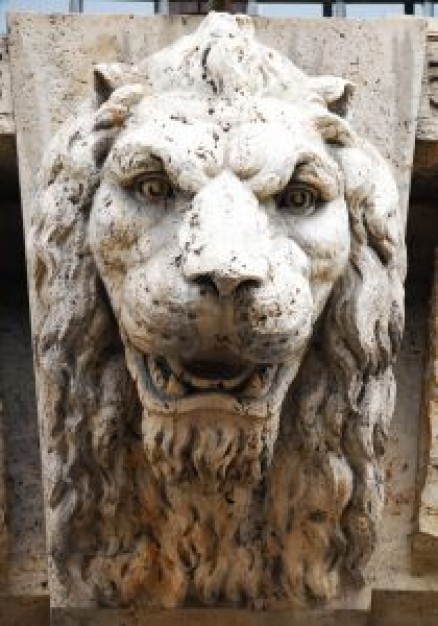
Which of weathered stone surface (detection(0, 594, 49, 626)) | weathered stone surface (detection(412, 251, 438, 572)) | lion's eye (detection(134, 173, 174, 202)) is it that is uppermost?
lion's eye (detection(134, 173, 174, 202))

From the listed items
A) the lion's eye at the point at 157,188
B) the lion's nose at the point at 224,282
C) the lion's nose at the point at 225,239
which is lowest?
the lion's nose at the point at 224,282

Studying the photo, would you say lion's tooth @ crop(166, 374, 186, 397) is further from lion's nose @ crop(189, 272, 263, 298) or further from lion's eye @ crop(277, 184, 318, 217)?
lion's eye @ crop(277, 184, 318, 217)

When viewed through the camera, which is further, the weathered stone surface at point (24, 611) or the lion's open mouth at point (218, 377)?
the weathered stone surface at point (24, 611)

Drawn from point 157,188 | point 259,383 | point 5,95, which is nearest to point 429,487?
point 259,383

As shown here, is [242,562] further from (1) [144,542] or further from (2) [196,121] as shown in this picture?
(2) [196,121]

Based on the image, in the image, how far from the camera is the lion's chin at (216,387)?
319 centimetres

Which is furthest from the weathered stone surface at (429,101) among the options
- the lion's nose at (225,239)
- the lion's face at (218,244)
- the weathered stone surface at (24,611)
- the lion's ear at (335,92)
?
the weathered stone surface at (24,611)

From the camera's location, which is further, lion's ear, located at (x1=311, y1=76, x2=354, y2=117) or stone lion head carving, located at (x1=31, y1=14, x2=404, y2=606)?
lion's ear, located at (x1=311, y1=76, x2=354, y2=117)

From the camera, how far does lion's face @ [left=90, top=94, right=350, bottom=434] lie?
3131 mm

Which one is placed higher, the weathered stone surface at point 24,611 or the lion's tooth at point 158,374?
the lion's tooth at point 158,374

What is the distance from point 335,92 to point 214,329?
41 centimetres

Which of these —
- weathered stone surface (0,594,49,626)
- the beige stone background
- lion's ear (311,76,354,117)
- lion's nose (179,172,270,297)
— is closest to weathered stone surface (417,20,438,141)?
the beige stone background

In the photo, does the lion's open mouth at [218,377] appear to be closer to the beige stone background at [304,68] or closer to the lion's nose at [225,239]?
the lion's nose at [225,239]

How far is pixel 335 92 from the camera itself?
11.2ft
